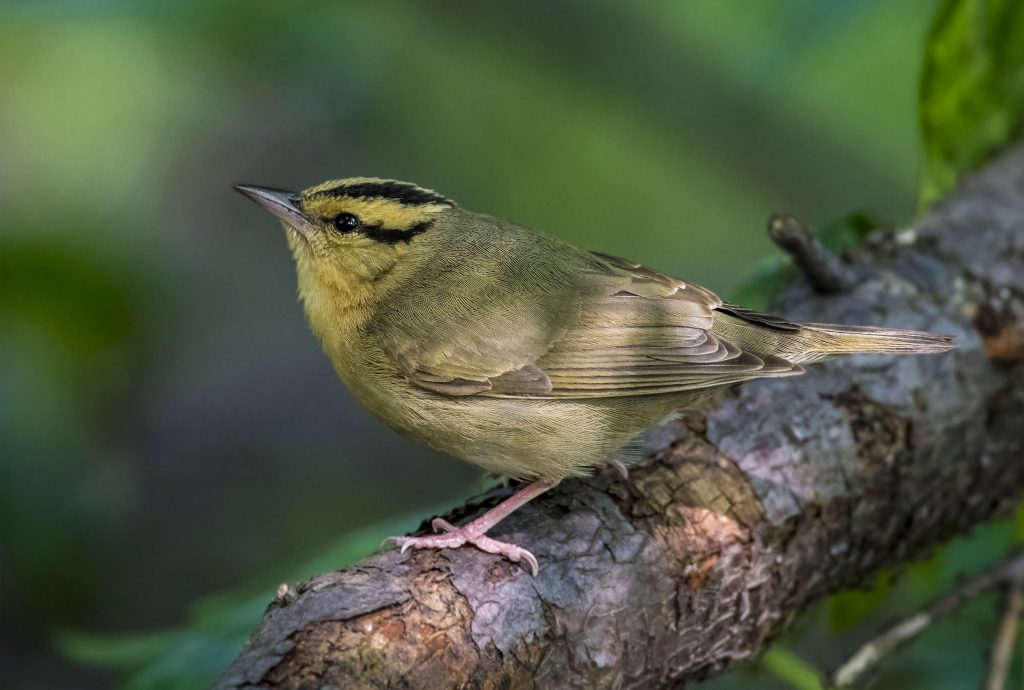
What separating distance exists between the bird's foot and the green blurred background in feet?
2.92

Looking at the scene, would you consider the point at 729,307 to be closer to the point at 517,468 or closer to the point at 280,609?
the point at 517,468

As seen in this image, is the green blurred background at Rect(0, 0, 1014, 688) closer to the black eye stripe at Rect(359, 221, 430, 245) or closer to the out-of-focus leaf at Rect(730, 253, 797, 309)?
the out-of-focus leaf at Rect(730, 253, 797, 309)

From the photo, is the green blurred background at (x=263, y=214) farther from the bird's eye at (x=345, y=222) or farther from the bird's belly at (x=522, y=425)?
the bird's eye at (x=345, y=222)

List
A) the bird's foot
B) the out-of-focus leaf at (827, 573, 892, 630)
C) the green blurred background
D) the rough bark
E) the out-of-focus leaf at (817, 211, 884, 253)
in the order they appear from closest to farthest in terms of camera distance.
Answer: the rough bark
the bird's foot
the out-of-focus leaf at (827, 573, 892, 630)
the out-of-focus leaf at (817, 211, 884, 253)
the green blurred background

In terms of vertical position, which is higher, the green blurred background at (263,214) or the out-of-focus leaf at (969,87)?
the green blurred background at (263,214)

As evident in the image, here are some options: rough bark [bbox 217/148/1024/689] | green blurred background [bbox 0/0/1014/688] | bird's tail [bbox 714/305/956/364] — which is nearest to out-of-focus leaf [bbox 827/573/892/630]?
green blurred background [bbox 0/0/1014/688]

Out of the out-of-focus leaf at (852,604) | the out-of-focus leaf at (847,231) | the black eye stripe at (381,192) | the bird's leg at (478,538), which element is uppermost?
the black eye stripe at (381,192)

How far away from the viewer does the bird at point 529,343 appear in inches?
164

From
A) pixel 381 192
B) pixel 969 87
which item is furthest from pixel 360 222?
pixel 969 87

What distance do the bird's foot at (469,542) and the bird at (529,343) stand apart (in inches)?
12.7

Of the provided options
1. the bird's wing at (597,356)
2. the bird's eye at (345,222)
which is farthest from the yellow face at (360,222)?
the bird's wing at (597,356)

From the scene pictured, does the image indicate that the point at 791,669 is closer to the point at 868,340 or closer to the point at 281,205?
the point at 868,340

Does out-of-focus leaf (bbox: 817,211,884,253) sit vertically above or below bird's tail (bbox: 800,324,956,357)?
above

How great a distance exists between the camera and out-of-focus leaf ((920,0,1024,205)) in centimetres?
521
